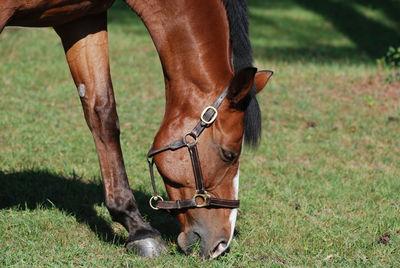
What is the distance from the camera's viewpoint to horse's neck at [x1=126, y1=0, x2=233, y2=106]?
298 cm

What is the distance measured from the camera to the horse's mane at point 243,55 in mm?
2932

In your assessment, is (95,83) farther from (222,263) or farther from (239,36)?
(222,263)

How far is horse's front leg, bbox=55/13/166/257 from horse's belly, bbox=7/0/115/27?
0.19 m

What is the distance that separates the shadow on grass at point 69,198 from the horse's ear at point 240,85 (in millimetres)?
1195

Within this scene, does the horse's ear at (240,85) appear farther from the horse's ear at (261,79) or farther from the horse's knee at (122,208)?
the horse's knee at (122,208)

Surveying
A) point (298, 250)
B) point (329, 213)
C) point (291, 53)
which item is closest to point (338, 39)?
point (291, 53)

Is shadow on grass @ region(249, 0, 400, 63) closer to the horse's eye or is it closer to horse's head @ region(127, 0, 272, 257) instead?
horse's head @ region(127, 0, 272, 257)

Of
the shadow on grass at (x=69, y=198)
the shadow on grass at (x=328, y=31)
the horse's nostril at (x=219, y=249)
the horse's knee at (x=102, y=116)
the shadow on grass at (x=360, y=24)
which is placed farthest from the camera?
the shadow on grass at (x=360, y=24)

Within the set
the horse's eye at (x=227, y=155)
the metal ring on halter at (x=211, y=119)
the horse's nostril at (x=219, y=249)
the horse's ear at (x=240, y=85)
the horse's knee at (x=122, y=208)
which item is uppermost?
the horse's ear at (x=240, y=85)

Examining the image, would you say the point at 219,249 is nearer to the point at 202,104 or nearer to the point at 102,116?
the point at 202,104

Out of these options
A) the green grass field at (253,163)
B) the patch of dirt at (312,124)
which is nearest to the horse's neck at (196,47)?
the green grass field at (253,163)

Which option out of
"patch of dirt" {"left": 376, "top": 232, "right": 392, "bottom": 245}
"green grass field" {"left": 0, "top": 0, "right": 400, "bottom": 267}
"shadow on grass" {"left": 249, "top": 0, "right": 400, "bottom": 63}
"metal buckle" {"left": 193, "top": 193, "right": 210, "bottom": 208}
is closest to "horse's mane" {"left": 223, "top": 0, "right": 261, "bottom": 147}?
"metal buckle" {"left": 193, "top": 193, "right": 210, "bottom": 208}

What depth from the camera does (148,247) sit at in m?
3.34

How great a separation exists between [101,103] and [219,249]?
124 cm
